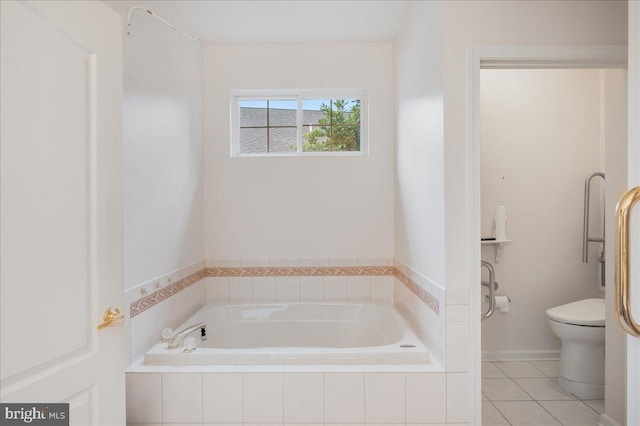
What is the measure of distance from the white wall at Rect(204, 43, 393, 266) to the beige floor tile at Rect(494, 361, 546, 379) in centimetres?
126

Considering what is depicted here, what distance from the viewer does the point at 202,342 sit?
2635 millimetres

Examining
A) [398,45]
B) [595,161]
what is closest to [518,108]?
[595,161]

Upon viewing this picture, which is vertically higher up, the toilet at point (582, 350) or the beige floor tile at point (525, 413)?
the toilet at point (582, 350)

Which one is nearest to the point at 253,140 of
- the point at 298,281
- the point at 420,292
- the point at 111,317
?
the point at 298,281

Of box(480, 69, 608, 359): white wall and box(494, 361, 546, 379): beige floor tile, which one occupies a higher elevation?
box(480, 69, 608, 359): white wall

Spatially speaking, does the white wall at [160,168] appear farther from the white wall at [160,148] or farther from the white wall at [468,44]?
the white wall at [468,44]

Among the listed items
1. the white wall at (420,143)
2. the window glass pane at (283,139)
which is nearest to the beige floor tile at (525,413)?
the white wall at (420,143)

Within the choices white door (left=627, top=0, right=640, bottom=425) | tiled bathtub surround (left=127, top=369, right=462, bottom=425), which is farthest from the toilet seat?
white door (left=627, top=0, right=640, bottom=425)

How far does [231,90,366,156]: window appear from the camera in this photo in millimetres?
3361

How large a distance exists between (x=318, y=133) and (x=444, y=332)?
1.92 metres

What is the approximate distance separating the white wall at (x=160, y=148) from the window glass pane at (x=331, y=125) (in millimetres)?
835

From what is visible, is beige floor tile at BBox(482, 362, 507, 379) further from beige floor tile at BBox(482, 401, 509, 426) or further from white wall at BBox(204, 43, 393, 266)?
white wall at BBox(204, 43, 393, 266)

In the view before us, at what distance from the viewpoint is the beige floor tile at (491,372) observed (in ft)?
10.3

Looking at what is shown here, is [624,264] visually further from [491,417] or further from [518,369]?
[518,369]
